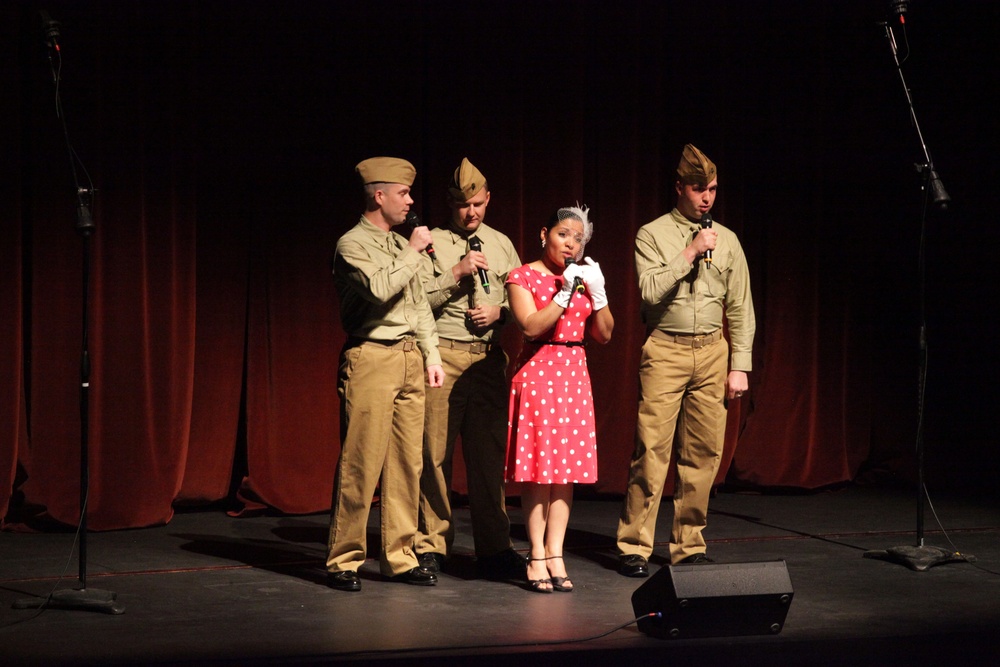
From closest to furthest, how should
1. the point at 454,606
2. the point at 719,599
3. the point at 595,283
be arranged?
1. the point at 719,599
2. the point at 454,606
3. the point at 595,283

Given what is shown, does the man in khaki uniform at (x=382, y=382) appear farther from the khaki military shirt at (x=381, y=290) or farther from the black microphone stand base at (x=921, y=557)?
the black microphone stand base at (x=921, y=557)

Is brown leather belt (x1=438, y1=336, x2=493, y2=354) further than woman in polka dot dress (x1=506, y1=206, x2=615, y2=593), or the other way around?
brown leather belt (x1=438, y1=336, x2=493, y2=354)

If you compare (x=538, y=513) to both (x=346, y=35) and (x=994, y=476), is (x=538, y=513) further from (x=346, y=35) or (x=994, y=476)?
(x=994, y=476)

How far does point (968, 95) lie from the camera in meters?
6.74

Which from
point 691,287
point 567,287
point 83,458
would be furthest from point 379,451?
point 691,287

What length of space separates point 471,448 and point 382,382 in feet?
1.88

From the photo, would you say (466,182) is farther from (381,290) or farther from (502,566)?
(502,566)

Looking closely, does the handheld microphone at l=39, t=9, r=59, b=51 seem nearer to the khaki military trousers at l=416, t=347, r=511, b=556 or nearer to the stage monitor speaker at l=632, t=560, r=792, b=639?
the khaki military trousers at l=416, t=347, r=511, b=556

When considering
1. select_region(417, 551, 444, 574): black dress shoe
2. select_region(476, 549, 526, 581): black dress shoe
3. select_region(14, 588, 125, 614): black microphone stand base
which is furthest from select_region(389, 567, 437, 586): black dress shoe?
select_region(14, 588, 125, 614): black microphone stand base

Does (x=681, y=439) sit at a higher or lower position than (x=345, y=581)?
higher

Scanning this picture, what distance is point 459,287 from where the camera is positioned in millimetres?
4531

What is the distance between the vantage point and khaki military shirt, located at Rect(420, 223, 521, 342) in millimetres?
4455

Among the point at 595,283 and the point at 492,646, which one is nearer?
the point at 492,646

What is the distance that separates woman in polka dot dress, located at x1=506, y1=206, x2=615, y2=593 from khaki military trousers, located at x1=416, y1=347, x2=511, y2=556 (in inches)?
14.4
